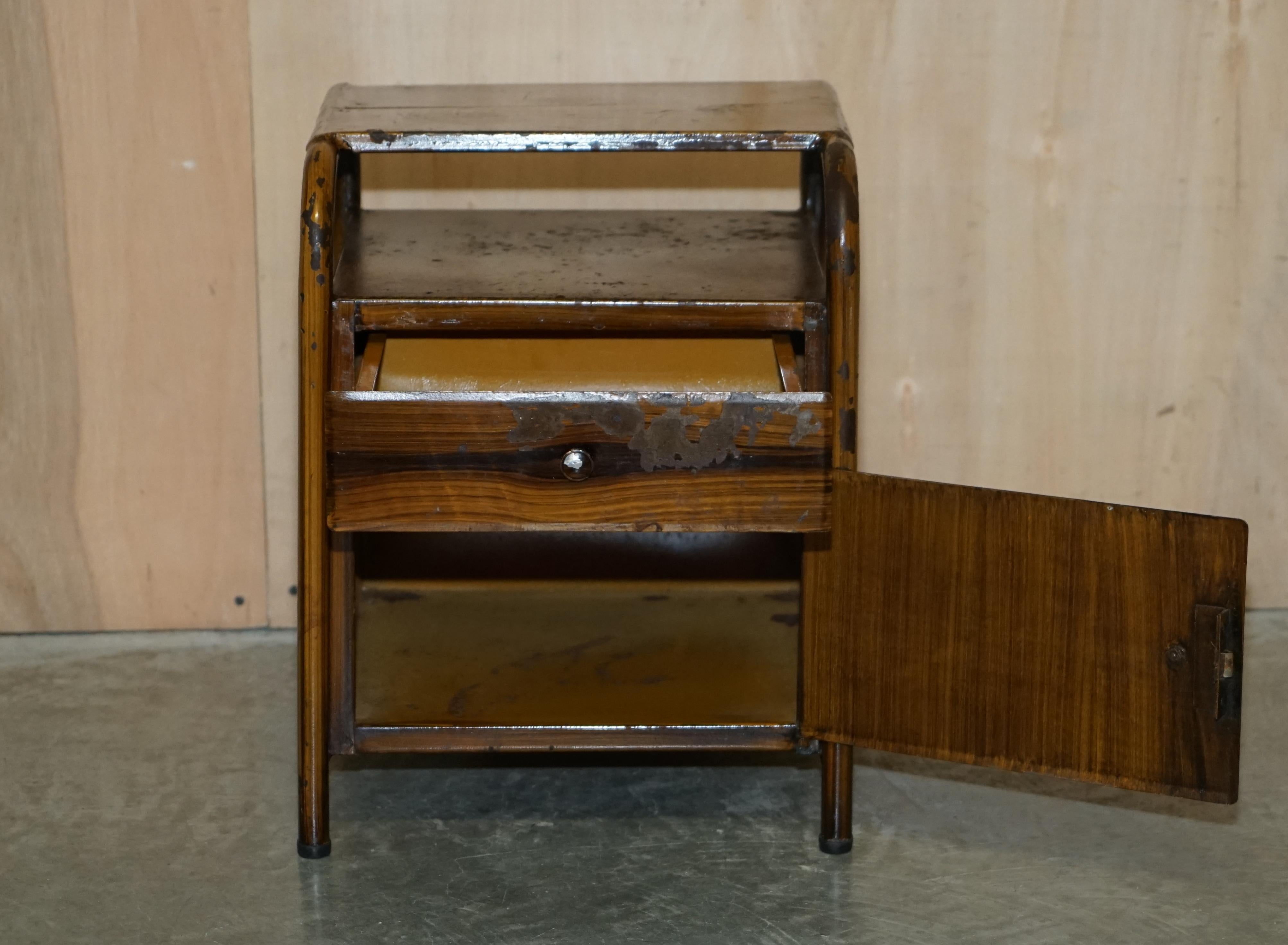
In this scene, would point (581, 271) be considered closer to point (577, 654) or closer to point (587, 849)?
point (577, 654)

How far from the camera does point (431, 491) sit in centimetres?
151

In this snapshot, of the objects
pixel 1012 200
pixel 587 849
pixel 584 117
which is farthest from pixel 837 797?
pixel 1012 200

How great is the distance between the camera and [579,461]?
150cm

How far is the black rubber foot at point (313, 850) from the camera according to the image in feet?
5.49

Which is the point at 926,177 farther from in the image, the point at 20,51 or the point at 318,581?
the point at 20,51

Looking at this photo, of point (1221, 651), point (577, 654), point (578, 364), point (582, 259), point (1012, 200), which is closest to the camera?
point (1221, 651)

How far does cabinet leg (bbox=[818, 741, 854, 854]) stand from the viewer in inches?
66.2

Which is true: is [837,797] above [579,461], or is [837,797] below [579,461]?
below

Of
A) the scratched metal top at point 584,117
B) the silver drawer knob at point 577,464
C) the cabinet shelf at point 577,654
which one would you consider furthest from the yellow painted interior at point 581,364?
the cabinet shelf at point 577,654

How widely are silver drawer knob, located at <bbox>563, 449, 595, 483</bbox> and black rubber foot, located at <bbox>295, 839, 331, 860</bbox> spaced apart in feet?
1.73

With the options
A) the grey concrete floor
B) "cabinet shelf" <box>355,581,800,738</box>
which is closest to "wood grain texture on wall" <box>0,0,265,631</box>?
the grey concrete floor

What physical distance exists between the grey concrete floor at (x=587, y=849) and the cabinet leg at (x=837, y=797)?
3 centimetres

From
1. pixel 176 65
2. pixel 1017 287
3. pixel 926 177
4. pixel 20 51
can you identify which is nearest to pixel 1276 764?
pixel 1017 287

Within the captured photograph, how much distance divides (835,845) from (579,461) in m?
0.55
